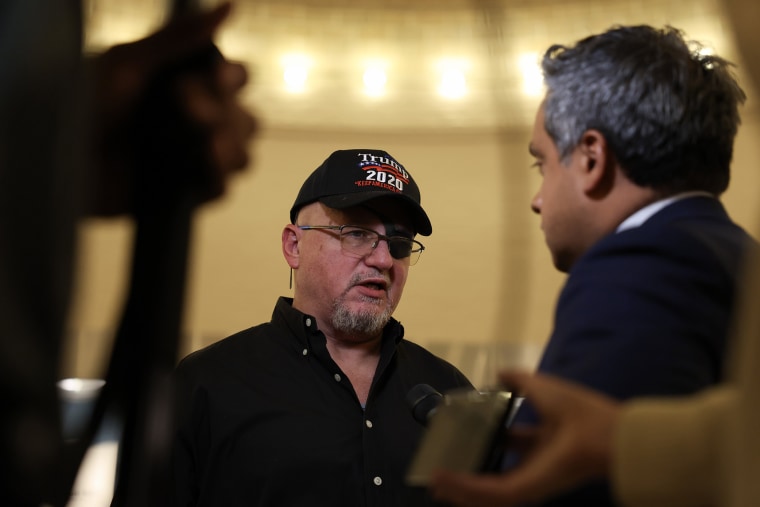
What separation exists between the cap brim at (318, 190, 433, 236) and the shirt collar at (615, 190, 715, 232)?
23.7 inches

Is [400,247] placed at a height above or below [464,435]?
above

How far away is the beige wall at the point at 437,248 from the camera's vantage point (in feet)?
1.73

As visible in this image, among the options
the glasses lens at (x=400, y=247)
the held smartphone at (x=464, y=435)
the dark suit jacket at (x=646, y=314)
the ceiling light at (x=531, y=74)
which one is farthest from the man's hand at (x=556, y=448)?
the glasses lens at (x=400, y=247)

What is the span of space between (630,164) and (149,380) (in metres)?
0.50

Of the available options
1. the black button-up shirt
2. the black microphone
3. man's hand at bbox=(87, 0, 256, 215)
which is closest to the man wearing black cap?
Answer: the black button-up shirt

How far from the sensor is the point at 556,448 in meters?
0.50

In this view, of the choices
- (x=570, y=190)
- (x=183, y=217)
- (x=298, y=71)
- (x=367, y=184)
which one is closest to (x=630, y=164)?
(x=570, y=190)

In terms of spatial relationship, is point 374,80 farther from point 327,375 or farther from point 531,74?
point 327,375

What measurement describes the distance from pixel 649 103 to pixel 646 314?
0.22 metres

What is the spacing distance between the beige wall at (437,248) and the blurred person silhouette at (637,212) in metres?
0.03

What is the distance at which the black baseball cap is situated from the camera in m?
1.35

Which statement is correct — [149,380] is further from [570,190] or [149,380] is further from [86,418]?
[570,190]

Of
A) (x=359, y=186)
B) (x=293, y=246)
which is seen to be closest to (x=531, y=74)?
(x=359, y=186)

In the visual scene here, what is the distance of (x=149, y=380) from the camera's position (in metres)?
0.48
